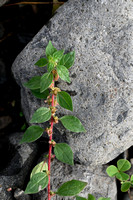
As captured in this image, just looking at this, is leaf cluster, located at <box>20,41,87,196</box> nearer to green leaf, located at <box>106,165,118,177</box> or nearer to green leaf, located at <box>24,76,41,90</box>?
green leaf, located at <box>24,76,41,90</box>

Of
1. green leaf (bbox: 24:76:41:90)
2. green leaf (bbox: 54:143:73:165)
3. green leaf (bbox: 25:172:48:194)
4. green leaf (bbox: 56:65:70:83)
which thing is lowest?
green leaf (bbox: 25:172:48:194)

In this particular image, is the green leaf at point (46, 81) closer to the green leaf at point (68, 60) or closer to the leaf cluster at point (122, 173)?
the green leaf at point (68, 60)

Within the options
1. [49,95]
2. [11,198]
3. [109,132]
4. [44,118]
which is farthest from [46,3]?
[11,198]

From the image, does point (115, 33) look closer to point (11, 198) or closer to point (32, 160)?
point (32, 160)

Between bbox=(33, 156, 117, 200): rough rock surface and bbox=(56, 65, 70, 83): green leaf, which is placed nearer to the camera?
bbox=(56, 65, 70, 83): green leaf

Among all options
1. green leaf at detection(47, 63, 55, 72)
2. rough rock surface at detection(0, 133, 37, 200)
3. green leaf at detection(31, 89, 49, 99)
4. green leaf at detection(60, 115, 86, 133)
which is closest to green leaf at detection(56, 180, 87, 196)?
green leaf at detection(60, 115, 86, 133)

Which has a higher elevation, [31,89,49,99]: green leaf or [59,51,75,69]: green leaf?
[59,51,75,69]: green leaf

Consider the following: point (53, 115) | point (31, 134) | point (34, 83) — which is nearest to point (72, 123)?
point (53, 115)
